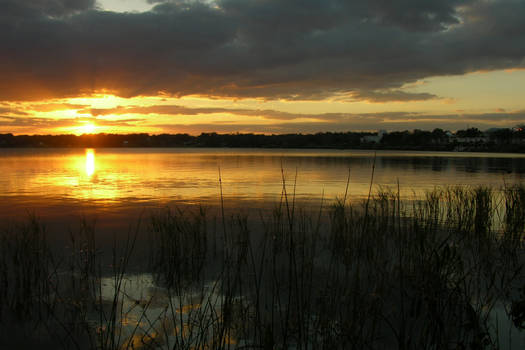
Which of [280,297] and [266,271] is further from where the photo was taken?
[266,271]

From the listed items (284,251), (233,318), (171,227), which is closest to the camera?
(233,318)

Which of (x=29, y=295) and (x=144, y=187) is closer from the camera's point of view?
(x=29, y=295)

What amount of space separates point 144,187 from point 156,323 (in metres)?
19.2

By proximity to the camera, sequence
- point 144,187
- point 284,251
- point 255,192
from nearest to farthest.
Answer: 1. point 284,251
2. point 255,192
3. point 144,187

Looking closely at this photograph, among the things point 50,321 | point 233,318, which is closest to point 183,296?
point 233,318

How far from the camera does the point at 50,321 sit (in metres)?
5.20

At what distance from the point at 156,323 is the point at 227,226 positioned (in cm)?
590

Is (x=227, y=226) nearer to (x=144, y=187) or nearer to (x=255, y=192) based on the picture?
(x=255, y=192)

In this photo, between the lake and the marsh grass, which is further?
the lake

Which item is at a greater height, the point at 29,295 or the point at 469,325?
the point at 469,325

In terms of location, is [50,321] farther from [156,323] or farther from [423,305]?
[423,305]

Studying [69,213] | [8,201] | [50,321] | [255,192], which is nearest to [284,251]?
[50,321]

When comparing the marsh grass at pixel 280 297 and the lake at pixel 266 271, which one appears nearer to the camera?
the marsh grass at pixel 280 297

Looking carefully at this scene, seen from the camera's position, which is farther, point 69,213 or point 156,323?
point 69,213
